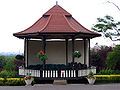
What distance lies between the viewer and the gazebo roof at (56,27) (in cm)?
2411

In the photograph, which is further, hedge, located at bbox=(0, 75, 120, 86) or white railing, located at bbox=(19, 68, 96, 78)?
white railing, located at bbox=(19, 68, 96, 78)

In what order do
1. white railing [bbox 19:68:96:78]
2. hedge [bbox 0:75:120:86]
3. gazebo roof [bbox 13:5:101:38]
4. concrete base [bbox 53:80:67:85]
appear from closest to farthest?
hedge [bbox 0:75:120:86], concrete base [bbox 53:80:67:85], white railing [bbox 19:68:96:78], gazebo roof [bbox 13:5:101:38]

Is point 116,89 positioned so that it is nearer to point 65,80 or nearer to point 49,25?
point 65,80

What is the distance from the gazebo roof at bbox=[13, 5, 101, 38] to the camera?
24109 millimetres

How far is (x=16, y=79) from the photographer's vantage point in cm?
2297

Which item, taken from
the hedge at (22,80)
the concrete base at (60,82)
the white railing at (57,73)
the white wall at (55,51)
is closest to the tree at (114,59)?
the white wall at (55,51)

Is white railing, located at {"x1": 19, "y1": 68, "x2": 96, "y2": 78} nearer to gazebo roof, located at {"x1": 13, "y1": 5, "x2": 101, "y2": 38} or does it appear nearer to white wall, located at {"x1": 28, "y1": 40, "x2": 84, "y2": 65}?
gazebo roof, located at {"x1": 13, "y1": 5, "x2": 101, "y2": 38}

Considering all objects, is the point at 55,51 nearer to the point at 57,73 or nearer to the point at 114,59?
the point at 114,59

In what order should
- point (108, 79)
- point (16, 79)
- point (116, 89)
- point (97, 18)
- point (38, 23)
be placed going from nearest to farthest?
point (116, 89) → point (16, 79) → point (108, 79) → point (38, 23) → point (97, 18)

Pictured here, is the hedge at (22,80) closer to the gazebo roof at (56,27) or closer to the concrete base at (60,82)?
the concrete base at (60,82)

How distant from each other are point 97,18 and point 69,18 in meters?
4.27

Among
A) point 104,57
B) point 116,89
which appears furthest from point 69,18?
point 116,89

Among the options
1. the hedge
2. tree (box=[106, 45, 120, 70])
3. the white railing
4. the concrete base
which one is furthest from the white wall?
the concrete base

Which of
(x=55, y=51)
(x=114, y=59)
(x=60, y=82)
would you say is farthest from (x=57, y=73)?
(x=114, y=59)
